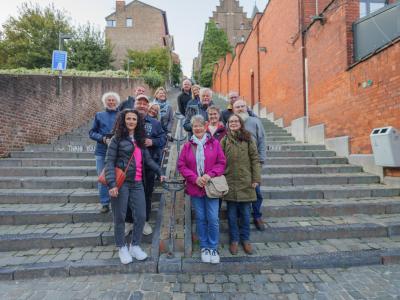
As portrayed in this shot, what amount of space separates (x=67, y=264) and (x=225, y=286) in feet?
6.35

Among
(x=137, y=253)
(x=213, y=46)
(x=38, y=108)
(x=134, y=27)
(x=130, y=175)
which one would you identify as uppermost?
(x=134, y=27)

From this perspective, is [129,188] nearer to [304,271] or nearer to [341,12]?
[304,271]

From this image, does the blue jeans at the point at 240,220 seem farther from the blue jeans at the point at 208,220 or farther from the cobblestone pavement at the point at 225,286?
the cobblestone pavement at the point at 225,286

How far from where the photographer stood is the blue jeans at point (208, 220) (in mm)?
3234

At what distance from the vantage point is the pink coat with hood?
3203 millimetres

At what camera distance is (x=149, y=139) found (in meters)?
3.65

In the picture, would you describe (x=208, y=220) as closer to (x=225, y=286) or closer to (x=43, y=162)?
(x=225, y=286)

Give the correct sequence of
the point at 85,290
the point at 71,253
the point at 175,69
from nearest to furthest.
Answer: the point at 85,290, the point at 71,253, the point at 175,69

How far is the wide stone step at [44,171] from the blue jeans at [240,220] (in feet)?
11.6

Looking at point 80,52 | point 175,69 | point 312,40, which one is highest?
point 175,69

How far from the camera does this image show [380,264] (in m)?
3.34

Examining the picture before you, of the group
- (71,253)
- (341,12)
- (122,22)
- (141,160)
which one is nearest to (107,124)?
(141,160)

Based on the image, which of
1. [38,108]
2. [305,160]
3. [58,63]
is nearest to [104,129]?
[305,160]

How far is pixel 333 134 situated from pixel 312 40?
10.6ft
